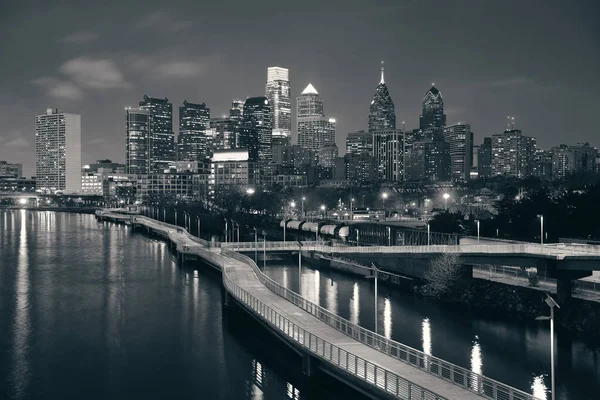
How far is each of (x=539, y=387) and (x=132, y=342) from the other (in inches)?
1180

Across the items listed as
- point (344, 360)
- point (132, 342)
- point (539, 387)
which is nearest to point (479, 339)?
point (539, 387)

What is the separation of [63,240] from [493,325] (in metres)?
100

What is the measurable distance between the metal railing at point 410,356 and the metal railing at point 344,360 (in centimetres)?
252

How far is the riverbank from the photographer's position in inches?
1816

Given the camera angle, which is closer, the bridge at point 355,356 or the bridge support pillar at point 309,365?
the bridge at point 355,356

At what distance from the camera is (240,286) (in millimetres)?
52531

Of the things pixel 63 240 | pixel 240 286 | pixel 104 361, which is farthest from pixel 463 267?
pixel 63 240

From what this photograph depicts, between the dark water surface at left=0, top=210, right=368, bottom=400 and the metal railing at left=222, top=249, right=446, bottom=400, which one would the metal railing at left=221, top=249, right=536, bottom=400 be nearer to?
the metal railing at left=222, top=249, right=446, bottom=400

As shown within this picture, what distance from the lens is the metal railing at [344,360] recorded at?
27.1 meters

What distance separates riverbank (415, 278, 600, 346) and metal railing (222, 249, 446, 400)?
22.3 meters

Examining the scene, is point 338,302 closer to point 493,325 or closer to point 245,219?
point 493,325

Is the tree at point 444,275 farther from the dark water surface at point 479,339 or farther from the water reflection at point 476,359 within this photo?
the water reflection at point 476,359

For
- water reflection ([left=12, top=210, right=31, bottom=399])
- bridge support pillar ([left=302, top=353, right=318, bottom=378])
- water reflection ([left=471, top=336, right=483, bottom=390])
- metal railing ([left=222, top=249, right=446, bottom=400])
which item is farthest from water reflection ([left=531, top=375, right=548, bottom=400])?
water reflection ([left=12, top=210, right=31, bottom=399])

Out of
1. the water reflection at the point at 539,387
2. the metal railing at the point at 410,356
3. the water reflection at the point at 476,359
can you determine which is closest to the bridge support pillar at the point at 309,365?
the metal railing at the point at 410,356
